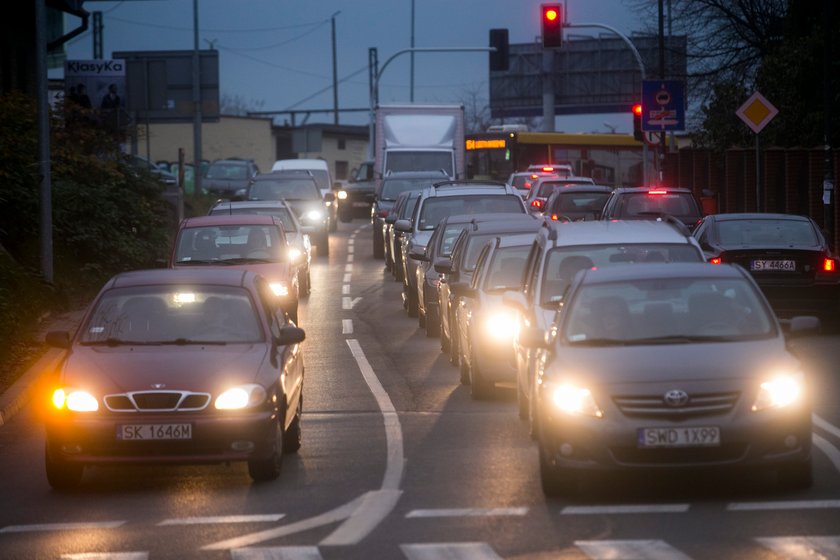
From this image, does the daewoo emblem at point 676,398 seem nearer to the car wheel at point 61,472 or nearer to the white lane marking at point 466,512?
the white lane marking at point 466,512

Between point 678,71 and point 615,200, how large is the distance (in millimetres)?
27785

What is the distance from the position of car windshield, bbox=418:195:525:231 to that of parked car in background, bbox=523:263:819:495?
56.0 feet

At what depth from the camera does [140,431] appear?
11.5 metres

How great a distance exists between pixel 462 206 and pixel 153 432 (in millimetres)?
17913

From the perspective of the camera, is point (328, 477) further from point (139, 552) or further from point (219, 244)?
point (219, 244)

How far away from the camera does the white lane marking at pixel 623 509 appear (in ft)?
34.5

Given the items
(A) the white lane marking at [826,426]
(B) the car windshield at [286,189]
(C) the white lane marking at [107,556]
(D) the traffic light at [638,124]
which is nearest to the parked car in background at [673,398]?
(A) the white lane marking at [826,426]

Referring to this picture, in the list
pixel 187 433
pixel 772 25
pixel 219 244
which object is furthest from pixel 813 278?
pixel 772 25

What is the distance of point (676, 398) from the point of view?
10516mm

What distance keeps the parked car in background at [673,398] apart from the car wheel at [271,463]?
6.08ft

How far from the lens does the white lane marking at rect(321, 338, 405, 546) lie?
10.1m

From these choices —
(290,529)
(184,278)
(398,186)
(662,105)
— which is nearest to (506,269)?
(184,278)

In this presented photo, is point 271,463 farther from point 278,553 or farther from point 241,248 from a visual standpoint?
point 241,248

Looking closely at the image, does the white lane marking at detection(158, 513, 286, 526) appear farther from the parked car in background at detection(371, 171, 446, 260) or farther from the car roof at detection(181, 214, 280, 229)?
the parked car in background at detection(371, 171, 446, 260)
